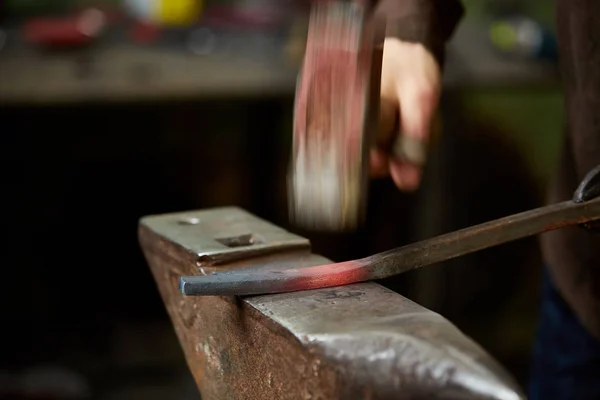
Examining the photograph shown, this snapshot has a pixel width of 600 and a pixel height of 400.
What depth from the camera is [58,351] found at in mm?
2807

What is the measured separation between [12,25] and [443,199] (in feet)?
5.37

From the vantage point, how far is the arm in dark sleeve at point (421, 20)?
1.01m

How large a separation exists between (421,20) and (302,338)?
561 millimetres

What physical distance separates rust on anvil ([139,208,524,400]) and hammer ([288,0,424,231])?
8 centimetres

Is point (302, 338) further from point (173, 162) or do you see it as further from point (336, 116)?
point (173, 162)

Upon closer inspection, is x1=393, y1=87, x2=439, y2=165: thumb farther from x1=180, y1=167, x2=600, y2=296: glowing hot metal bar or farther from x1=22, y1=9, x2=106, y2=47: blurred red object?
x1=22, y1=9, x2=106, y2=47: blurred red object

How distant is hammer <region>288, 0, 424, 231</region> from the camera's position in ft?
2.41

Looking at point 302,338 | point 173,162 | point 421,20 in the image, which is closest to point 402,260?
point 302,338

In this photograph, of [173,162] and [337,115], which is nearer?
[337,115]

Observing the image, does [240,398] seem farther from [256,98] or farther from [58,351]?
[58,351]

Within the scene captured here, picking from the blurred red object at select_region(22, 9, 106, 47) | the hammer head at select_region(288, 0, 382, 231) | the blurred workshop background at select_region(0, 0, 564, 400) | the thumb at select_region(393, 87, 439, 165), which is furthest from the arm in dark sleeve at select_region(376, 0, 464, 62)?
the blurred red object at select_region(22, 9, 106, 47)

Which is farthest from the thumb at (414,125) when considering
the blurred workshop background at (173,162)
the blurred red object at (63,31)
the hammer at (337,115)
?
the blurred red object at (63,31)

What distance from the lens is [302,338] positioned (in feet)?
2.06

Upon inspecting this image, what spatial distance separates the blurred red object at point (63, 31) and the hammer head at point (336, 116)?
1.76m
